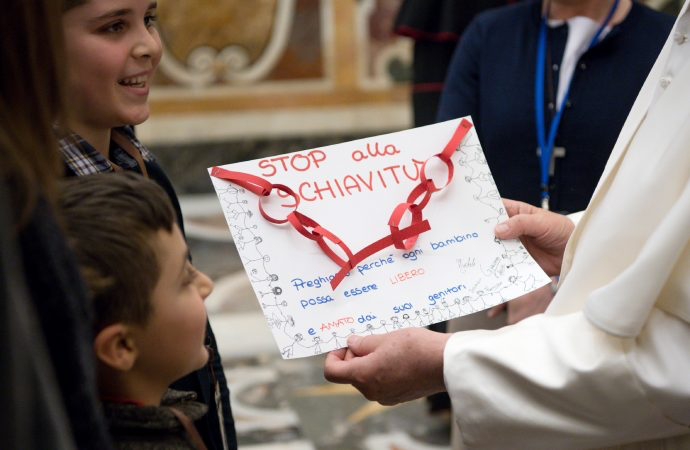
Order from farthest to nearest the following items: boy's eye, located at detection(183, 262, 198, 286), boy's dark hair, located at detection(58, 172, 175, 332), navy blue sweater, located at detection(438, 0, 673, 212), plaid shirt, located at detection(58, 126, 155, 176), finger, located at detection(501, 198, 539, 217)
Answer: navy blue sweater, located at detection(438, 0, 673, 212), finger, located at detection(501, 198, 539, 217), plaid shirt, located at detection(58, 126, 155, 176), boy's eye, located at detection(183, 262, 198, 286), boy's dark hair, located at detection(58, 172, 175, 332)

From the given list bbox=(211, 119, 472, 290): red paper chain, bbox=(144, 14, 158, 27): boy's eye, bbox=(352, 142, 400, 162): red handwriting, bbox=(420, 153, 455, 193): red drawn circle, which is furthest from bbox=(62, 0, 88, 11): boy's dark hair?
bbox=(420, 153, 455, 193): red drawn circle

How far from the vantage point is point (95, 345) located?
1303 millimetres

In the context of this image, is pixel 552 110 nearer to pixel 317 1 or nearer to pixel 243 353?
pixel 243 353

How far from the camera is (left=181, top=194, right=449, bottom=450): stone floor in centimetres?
390

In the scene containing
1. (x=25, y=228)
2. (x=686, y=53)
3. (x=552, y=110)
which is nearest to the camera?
(x=25, y=228)

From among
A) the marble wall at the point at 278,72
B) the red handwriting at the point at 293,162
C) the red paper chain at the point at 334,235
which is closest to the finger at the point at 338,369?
the red paper chain at the point at 334,235

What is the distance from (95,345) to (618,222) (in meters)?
0.89

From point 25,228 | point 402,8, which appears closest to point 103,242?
point 25,228

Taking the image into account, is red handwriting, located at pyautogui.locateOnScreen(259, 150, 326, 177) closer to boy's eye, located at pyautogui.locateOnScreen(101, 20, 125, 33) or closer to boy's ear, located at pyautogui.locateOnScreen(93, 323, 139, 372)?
boy's eye, located at pyautogui.locateOnScreen(101, 20, 125, 33)

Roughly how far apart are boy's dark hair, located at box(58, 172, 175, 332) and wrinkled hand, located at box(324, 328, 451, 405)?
584mm

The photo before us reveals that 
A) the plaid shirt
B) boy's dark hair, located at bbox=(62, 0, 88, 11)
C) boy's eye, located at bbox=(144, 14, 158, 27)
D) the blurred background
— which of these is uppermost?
boy's dark hair, located at bbox=(62, 0, 88, 11)

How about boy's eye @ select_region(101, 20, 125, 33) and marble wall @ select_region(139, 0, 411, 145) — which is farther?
marble wall @ select_region(139, 0, 411, 145)

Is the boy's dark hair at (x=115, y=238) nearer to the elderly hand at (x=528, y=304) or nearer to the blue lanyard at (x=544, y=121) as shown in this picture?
the elderly hand at (x=528, y=304)

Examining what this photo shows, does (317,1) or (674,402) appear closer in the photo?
(674,402)
